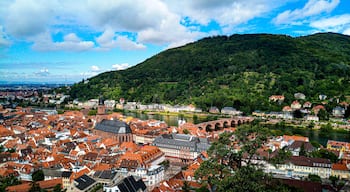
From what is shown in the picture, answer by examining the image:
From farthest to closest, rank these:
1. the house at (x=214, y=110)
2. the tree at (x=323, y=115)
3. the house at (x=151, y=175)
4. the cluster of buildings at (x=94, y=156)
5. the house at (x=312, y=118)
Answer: the house at (x=214, y=110), the house at (x=312, y=118), the tree at (x=323, y=115), the house at (x=151, y=175), the cluster of buildings at (x=94, y=156)

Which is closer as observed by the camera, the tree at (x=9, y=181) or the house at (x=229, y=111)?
the tree at (x=9, y=181)

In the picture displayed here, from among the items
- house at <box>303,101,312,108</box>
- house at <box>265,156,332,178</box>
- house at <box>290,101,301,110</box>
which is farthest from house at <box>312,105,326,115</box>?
house at <box>265,156,332,178</box>

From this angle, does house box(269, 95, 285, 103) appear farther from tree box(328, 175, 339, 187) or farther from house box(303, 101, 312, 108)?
tree box(328, 175, 339, 187)

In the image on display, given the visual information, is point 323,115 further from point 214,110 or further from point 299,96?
point 214,110

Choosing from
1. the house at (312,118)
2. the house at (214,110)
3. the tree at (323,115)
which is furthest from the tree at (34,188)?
the house at (214,110)

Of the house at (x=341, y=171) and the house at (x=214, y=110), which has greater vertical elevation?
the house at (x=214, y=110)

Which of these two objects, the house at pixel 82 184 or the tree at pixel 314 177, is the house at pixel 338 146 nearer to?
the tree at pixel 314 177

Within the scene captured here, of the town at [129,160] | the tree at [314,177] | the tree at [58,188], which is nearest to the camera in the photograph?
the tree at [58,188]
